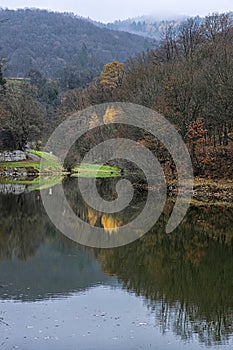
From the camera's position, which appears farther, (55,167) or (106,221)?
(55,167)

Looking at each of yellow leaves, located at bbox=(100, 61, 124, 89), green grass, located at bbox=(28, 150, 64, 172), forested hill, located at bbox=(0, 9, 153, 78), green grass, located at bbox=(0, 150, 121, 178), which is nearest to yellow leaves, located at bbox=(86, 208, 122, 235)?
green grass, located at bbox=(0, 150, 121, 178)

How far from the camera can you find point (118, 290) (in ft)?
53.9

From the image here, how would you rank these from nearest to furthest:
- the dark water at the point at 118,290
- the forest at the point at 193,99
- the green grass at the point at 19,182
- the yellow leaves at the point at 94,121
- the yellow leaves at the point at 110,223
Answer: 1. the dark water at the point at 118,290
2. the yellow leaves at the point at 110,223
3. the forest at the point at 193,99
4. the green grass at the point at 19,182
5. the yellow leaves at the point at 94,121

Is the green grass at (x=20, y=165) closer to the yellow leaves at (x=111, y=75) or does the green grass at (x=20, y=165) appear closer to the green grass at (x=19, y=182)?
the green grass at (x=19, y=182)

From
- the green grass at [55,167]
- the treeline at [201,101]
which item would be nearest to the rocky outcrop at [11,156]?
the green grass at [55,167]

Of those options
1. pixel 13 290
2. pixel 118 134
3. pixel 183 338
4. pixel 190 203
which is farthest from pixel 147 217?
pixel 118 134

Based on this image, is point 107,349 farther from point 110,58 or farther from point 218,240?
point 110,58

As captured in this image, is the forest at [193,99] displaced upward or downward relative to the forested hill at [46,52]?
downward

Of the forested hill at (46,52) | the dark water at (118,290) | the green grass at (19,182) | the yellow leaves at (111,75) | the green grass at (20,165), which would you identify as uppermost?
the forested hill at (46,52)

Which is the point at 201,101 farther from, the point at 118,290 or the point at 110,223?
the point at 118,290

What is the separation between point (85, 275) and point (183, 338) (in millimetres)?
5984

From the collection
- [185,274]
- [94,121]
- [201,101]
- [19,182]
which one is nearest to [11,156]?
[94,121]

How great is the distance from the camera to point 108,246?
22.5m

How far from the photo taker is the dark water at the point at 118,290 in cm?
1261
